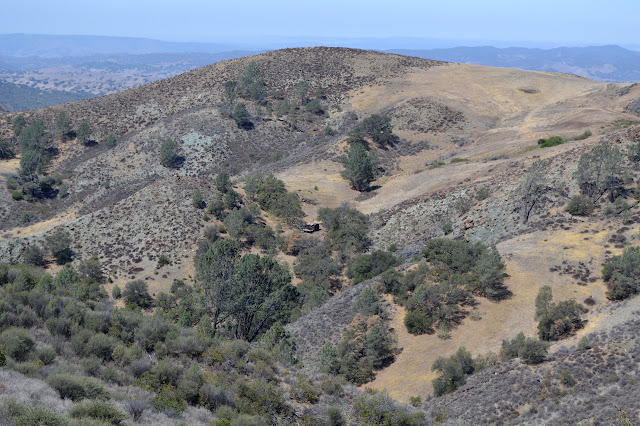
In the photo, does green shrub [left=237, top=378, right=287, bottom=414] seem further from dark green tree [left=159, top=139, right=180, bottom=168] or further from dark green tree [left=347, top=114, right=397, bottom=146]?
dark green tree [left=347, top=114, right=397, bottom=146]

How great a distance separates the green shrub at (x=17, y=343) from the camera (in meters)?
13.1

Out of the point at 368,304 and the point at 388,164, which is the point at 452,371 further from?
the point at 388,164

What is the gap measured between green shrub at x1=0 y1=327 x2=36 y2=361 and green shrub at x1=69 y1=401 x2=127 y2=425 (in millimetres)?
4064

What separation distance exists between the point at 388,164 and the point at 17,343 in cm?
5889

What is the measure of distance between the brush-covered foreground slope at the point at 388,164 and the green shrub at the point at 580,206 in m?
1.01

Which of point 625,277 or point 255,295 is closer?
point 625,277

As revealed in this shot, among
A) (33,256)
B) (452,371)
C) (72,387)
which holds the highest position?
(72,387)

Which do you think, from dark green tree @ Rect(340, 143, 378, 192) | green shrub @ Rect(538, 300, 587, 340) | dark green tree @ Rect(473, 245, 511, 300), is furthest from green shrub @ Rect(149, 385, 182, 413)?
dark green tree @ Rect(340, 143, 378, 192)

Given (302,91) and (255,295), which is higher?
(302,91)

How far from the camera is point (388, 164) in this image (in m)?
68.2

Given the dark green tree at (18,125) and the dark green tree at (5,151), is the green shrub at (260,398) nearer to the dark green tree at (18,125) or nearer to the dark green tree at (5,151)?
the dark green tree at (5,151)

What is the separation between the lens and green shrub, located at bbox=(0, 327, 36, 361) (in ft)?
43.1

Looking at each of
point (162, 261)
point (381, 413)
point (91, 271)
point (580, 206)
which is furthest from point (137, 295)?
point (580, 206)

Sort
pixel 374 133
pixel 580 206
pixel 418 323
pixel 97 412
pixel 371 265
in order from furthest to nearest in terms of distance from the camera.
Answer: pixel 374 133
pixel 371 265
pixel 580 206
pixel 418 323
pixel 97 412
